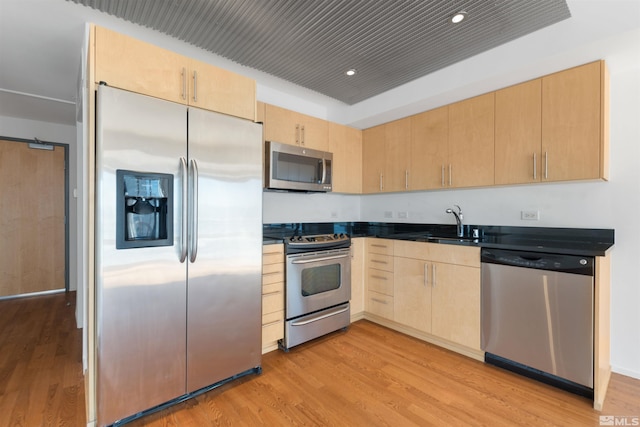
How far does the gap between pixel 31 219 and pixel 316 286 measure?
4.20 m

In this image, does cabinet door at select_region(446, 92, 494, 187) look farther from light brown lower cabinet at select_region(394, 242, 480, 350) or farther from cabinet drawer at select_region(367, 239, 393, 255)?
cabinet drawer at select_region(367, 239, 393, 255)

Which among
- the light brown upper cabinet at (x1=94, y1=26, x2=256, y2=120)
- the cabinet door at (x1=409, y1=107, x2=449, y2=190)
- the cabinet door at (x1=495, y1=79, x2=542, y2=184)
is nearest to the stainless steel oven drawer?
the cabinet door at (x1=409, y1=107, x2=449, y2=190)

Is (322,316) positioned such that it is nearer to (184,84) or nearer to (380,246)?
(380,246)

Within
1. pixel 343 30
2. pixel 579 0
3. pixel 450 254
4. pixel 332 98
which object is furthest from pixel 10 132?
pixel 579 0

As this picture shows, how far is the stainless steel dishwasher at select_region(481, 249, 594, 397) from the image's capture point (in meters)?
1.84

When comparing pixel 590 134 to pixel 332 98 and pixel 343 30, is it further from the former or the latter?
pixel 332 98

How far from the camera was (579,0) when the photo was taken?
1.76m

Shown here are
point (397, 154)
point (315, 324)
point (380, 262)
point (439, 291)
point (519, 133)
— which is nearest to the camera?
point (519, 133)

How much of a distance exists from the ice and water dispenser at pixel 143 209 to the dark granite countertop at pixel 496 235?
866 millimetres

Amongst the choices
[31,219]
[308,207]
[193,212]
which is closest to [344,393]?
[193,212]

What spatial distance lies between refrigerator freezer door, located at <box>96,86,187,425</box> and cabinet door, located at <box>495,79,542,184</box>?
7.82 feet

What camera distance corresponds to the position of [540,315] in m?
2.01

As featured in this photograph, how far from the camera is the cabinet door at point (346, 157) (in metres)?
3.34

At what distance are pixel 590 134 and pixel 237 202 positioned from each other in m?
2.43
